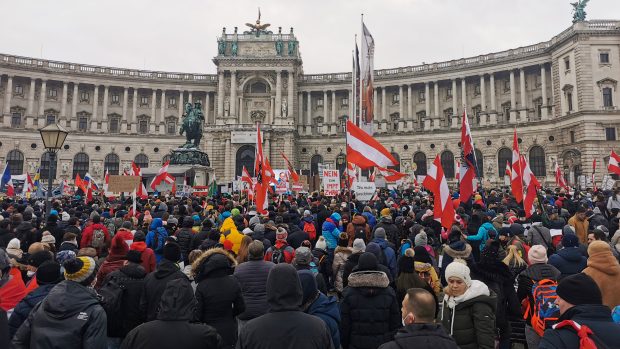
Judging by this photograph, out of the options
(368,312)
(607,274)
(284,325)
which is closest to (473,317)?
A: (368,312)

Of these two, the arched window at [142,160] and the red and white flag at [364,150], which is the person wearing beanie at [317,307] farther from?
the arched window at [142,160]

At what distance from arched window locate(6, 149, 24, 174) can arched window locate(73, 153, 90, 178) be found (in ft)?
21.9

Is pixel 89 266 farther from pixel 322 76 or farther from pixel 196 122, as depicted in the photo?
pixel 322 76

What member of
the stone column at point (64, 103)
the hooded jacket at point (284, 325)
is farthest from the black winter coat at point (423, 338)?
the stone column at point (64, 103)

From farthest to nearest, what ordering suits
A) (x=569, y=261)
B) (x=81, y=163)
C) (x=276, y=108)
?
(x=276, y=108)
(x=81, y=163)
(x=569, y=261)

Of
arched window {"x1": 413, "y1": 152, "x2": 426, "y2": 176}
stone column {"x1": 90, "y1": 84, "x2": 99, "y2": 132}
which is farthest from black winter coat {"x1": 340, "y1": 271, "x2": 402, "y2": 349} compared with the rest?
stone column {"x1": 90, "y1": 84, "x2": 99, "y2": 132}

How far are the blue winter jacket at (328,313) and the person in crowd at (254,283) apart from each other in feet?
3.77

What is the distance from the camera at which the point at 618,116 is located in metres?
46.8

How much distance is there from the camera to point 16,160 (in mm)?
58344

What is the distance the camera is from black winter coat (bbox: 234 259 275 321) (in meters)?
6.20

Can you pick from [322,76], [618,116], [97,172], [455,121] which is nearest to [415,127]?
[455,121]

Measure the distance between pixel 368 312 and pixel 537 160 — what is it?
5624 cm

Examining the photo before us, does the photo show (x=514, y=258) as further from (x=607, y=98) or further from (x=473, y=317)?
(x=607, y=98)

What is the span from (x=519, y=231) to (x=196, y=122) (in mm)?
31717
